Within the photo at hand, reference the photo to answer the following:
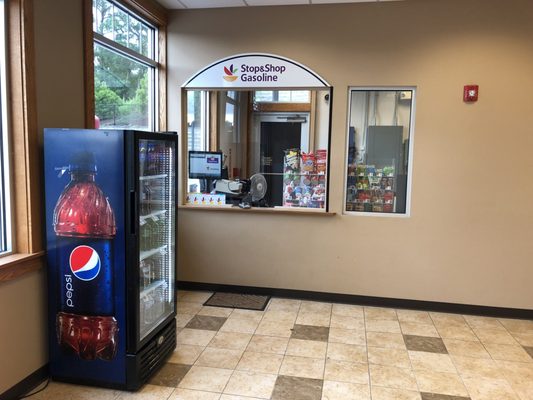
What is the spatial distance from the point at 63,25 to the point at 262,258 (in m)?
2.81

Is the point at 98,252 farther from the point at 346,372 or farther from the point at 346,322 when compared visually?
the point at 346,322

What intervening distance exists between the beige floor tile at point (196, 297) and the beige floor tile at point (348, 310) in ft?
4.32

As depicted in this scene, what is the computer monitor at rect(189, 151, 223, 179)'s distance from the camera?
4.79 m

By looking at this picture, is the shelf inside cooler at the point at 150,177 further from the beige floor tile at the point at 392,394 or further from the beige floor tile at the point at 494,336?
the beige floor tile at the point at 494,336

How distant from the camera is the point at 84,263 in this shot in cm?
274

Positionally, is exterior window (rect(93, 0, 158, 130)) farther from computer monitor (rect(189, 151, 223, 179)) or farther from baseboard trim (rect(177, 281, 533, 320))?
baseboard trim (rect(177, 281, 533, 320))

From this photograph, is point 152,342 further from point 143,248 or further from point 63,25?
point 63,25

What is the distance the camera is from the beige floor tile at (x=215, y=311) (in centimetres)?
416

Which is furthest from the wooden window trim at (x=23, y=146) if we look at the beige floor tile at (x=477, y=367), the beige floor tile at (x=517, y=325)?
the beige floor tile at (x=517, y=325)

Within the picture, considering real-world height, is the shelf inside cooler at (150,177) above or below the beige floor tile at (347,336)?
above

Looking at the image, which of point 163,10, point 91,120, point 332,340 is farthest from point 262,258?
point 163,10

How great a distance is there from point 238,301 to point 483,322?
2.36 meters

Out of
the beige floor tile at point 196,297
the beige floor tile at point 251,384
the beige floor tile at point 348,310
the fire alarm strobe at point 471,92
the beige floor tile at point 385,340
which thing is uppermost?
the fire alarm strobe at point 471,92

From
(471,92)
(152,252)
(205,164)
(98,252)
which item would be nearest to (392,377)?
(152,252)
